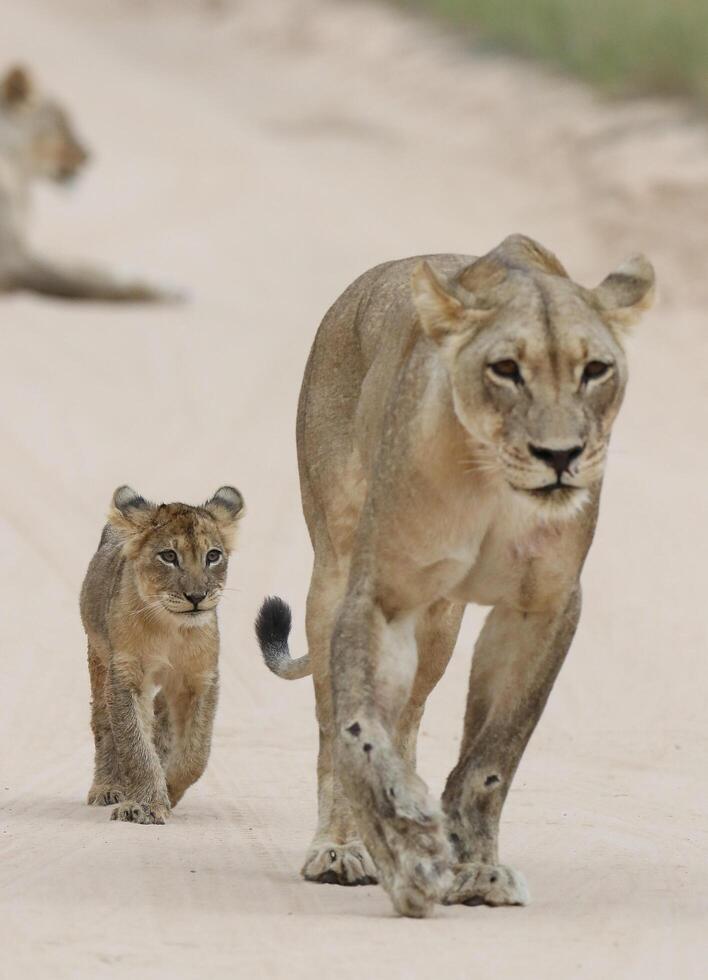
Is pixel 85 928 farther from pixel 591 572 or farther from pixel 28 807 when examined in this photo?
pixel 591 572

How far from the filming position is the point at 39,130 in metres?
20.7

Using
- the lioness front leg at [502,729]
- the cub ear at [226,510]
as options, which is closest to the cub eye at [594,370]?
the lioness front leg at [502,729]

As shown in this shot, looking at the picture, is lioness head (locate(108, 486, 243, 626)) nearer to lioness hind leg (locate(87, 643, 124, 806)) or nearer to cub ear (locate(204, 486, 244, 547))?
cub ear (locate(204, 486, 244, 547))

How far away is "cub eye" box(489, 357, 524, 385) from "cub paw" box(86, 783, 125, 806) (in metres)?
2.89

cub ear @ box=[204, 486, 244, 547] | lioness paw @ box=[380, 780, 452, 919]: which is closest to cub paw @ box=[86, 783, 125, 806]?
cub ear @ box=[204, 486, 244, 547]

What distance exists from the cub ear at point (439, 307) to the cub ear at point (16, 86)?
14.9 m

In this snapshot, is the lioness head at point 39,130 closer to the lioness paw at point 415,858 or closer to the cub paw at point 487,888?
the cub paw at point 487,888

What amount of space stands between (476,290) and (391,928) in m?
1.57

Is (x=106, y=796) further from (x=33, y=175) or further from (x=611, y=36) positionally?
(x=611, y=36)

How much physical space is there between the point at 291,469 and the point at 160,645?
5.28 m

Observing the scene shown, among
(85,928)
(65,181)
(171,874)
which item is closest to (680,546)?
(171,874)

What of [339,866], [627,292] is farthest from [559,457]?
[339,866]

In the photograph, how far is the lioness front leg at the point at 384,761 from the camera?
542cm

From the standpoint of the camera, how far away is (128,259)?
1955cm
